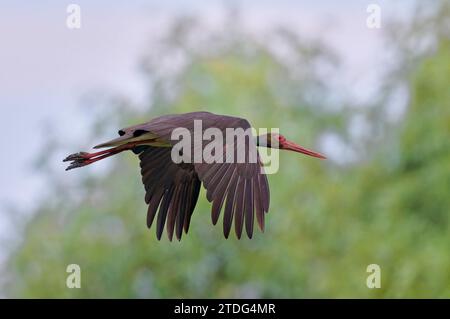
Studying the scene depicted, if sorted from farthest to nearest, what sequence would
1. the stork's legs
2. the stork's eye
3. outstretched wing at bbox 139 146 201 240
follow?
1. outstretched wing at bbox 139 146 201 240
2. the stork's legs
3. the stork's eye

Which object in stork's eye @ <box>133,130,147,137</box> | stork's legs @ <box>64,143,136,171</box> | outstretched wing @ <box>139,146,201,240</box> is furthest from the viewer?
outstretched wing @ <box>139,146,201,240</box>

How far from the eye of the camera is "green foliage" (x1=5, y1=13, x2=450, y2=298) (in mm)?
18062

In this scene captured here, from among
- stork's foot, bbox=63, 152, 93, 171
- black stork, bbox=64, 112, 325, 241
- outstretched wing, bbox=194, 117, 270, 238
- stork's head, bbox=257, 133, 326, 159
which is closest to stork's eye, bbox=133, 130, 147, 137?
black stork, bbox=64, 112, 325, 241

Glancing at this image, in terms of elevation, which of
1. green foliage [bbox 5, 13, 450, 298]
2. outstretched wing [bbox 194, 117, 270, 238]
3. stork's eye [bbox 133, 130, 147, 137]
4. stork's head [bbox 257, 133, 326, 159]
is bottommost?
outstretched wing [bbox 194, 117, 270, 238]

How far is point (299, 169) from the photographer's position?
20.2 metres

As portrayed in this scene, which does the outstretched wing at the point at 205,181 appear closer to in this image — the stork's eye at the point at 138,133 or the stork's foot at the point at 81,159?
the stork's eye at the point at 138,133

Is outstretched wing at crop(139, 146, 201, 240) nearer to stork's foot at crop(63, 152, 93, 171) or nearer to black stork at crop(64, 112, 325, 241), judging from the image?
black stork at crop(64, 112, 325, 241)

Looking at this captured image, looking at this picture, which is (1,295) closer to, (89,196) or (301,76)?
(89,196)

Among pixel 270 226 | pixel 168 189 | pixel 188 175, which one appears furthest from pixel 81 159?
pixel 270 226

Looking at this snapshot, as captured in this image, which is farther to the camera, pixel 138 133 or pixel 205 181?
pixel 138 133

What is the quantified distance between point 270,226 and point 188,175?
396 inches

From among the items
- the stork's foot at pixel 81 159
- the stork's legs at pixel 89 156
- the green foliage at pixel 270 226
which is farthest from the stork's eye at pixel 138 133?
the green foliage at pixel 270 226

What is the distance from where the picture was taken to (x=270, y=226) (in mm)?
19641

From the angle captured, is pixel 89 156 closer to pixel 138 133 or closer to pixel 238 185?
pixel 138 133
